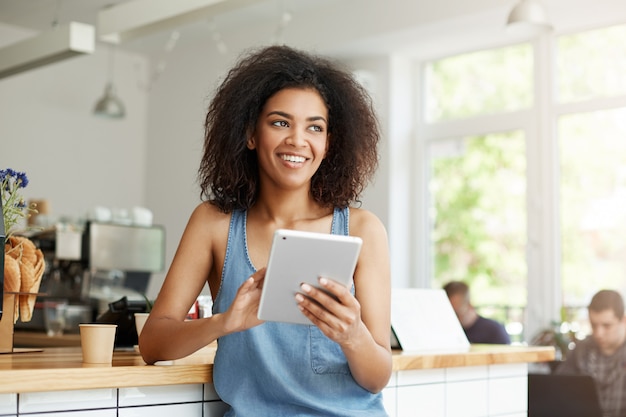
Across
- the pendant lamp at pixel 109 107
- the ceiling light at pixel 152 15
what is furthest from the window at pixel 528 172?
the ceiling light at pixel 152 15

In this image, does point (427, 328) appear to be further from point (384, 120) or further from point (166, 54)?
point (166, 54)

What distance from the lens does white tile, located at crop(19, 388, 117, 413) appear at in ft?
5.19

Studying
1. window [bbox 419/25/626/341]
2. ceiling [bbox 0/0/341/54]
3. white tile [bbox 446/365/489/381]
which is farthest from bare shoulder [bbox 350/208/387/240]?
ceiling [bbox 0/0/341/54]

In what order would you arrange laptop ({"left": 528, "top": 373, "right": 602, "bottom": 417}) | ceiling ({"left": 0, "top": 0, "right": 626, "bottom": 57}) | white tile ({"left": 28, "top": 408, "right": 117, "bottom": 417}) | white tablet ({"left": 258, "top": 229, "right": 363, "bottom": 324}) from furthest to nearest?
ceiling ({"left": 0, "top": 0, "right": 626, "bottom": 57}) < laptop ({"left": 528, "top": 373, "right": 602, "bottom": 417}) < white tile ({"left": 28, "top": 408, "right": 117, "bottom": 417}) < white tablet ({"left": 258, "top": 229, "right": 363, "bottom": 324})

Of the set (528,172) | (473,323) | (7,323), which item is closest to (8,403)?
(7,323)

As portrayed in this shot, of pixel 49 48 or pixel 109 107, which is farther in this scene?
pixel 109 107

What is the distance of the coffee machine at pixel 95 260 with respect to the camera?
5.16m

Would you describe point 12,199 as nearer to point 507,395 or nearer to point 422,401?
point 422,401

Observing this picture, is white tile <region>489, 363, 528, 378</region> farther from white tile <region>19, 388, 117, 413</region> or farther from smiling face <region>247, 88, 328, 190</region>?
white tile <region>19, 388, 117, 413</region>

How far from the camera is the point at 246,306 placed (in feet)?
5.22

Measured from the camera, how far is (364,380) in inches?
69.6

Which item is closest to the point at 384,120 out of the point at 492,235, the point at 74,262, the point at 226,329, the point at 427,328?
the point at 492,235

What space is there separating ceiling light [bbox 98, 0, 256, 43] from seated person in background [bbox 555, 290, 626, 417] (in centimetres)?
259

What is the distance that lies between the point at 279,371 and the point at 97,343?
38 cm
